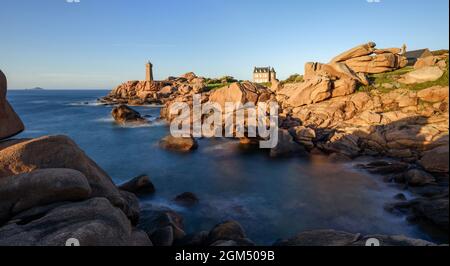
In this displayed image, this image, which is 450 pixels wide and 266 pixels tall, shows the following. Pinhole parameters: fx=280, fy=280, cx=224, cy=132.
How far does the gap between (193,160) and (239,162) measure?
5273 mm

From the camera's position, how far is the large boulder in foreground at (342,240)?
382 inches

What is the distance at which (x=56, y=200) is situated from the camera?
9781 millimetres

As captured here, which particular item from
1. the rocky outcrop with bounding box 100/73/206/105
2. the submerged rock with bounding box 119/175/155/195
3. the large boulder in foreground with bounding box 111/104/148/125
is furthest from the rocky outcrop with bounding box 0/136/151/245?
the rocky outcrop with bounding box 100/73/206/105

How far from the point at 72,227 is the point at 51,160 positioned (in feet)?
16.7

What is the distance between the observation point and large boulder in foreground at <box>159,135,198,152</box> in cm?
3575

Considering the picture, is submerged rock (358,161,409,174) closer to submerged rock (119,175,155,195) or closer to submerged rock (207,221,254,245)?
submerged rock (207,221,254,245)

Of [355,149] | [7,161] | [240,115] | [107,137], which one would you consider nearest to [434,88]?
[355,149]

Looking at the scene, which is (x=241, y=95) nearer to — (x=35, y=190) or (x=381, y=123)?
(x=381, y=123)

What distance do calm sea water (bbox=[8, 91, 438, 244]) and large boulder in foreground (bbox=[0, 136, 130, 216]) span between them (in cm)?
674

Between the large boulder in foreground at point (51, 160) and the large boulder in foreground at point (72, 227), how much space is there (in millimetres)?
2342

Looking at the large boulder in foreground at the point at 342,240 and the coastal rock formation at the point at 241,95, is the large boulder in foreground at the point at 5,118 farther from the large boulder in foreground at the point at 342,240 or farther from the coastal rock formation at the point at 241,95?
the coastal rock formation at the point at 241,95

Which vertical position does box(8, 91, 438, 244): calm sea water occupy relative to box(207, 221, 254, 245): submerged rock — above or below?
below

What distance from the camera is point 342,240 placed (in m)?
10.8
